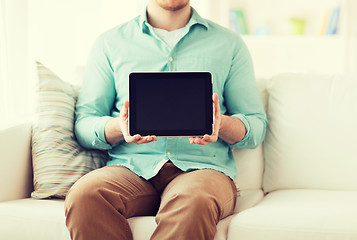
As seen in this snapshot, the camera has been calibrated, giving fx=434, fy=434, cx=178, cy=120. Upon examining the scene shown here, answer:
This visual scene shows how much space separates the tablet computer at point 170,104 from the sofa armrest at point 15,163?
44 cm

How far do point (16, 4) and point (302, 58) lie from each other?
7.18 feet

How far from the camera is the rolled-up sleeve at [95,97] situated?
1441 mm

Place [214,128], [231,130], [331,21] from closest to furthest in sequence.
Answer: [214,128] < [231,130] < [331,21]

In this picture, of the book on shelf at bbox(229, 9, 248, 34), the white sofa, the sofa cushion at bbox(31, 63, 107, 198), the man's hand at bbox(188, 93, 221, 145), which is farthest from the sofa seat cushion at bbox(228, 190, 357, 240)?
the book on shelf at bbox(229, 9, 248, 34)

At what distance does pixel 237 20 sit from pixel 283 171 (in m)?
1.96

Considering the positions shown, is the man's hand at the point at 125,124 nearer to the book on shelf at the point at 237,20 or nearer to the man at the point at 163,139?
the man at the point at 163,139

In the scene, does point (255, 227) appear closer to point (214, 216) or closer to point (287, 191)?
point (214, 216)

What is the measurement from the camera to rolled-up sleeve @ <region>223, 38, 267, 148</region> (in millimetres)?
1491

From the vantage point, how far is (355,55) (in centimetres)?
325

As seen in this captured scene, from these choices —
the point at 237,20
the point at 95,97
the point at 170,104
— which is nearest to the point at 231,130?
the point at 170,104

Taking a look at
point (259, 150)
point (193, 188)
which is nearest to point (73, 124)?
point (193, 188)

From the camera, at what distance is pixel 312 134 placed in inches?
61.6

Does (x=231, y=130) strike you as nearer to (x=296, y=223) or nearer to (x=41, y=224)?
(x=296, y=223)

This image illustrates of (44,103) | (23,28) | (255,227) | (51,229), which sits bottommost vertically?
(51,229)
